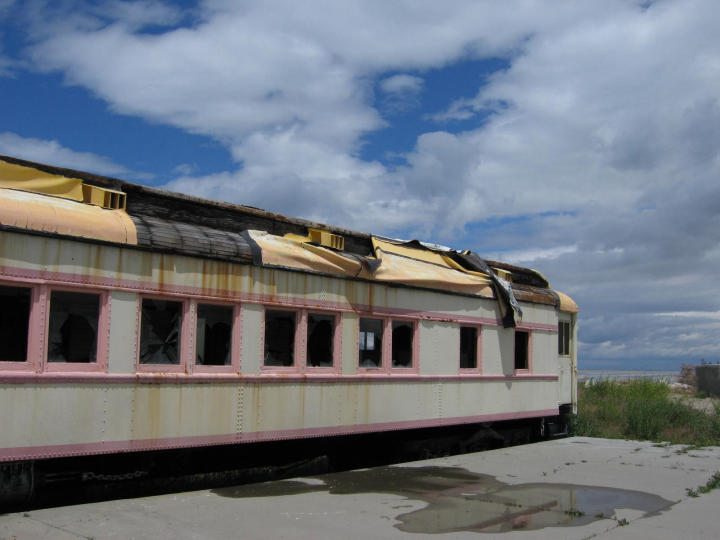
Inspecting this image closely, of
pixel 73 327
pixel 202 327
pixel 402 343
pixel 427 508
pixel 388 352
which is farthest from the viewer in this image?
pixel 402 343

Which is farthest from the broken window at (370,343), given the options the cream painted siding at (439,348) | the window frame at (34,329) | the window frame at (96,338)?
the window frame at (34,329)

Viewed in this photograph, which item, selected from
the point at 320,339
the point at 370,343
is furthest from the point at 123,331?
the point at 370,343

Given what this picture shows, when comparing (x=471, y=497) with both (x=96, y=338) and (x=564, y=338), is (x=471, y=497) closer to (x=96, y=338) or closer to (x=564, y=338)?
(x=96, y=338)

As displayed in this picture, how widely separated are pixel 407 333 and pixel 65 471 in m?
4.85

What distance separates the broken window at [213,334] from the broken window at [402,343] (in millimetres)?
2767

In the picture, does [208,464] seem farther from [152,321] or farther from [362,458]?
[362,458]

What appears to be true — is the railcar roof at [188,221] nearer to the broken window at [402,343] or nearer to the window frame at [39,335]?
the window frame at [39,335]

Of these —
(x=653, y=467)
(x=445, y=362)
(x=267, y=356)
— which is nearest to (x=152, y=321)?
(x=267, y=356)

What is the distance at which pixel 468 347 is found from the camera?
444 inches

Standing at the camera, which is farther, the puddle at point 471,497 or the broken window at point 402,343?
the broken window at point 402,343

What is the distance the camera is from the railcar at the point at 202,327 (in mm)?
6277

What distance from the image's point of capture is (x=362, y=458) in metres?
9.71

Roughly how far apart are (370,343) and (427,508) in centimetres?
280

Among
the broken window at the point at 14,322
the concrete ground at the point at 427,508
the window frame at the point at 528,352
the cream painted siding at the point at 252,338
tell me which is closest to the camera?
the concrete ground at the point at 427,508
